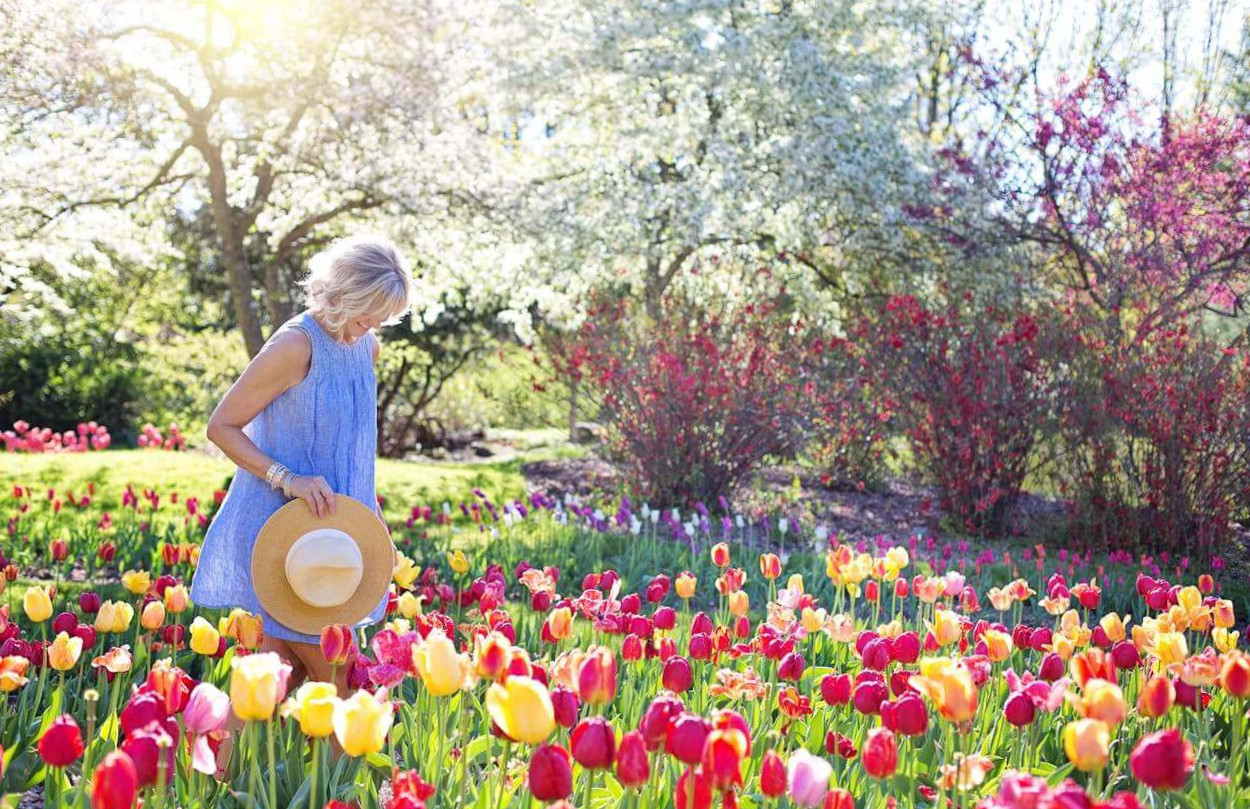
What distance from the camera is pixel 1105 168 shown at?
8703 mm

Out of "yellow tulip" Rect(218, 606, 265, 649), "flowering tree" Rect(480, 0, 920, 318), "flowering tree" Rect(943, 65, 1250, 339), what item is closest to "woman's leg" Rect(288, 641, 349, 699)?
"yellow tulip" Rect(218, 606, 265, 649)

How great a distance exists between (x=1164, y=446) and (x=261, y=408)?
518cm

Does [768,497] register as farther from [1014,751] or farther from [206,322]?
[206,322]

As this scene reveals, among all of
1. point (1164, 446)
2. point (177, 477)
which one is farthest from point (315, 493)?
point (177, 477)

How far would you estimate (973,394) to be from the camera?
7219mm

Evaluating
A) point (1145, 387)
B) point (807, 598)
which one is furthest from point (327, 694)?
point (1145, 387)

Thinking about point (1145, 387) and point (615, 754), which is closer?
point (615, 754)

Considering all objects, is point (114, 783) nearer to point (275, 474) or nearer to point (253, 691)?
point (253, 691)

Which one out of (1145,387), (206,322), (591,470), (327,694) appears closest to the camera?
(327,694)

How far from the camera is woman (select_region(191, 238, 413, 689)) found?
2.58 metres

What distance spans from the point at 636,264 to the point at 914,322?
4.49m

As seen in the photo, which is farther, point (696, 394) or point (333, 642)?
point (696, 394)

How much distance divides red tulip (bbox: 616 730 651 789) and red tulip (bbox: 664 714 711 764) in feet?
0.17

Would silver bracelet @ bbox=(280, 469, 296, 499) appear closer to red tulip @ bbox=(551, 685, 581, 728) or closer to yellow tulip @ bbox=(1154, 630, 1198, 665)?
red tulip @ bbox=(551, 685, 581, 728)
